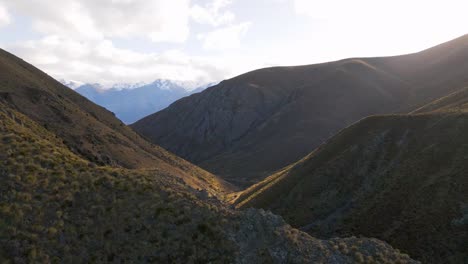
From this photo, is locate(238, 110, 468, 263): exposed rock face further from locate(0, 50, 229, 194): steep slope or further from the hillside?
locate(0, 50, 229, 194): steep slope

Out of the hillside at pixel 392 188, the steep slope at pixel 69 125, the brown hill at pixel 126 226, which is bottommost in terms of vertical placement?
the hillside at pixel 392 188

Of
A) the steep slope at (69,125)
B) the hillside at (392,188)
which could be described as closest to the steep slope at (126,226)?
the hillside at (392,188)

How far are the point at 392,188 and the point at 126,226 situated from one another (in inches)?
1235

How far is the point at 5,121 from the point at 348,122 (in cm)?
15947

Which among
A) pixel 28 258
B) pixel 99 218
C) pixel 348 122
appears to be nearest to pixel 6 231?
pixel 28 258

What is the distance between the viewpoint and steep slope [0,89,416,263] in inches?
859

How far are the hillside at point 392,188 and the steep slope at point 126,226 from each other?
8.47 m

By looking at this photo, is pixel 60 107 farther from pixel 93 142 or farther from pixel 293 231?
pixel 293 231

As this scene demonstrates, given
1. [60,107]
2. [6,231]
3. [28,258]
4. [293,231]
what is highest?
[60,107]

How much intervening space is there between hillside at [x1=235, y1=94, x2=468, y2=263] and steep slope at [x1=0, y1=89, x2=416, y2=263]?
8.47 m

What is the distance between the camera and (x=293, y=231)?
26.2m

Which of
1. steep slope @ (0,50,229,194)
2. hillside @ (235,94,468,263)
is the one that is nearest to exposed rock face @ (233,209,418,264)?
hillside @ (235,94,468,263)

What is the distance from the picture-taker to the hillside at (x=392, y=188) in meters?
33.2

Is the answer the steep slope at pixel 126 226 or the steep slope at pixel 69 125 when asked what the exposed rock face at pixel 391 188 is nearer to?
the steep slope at pixel 126 226
